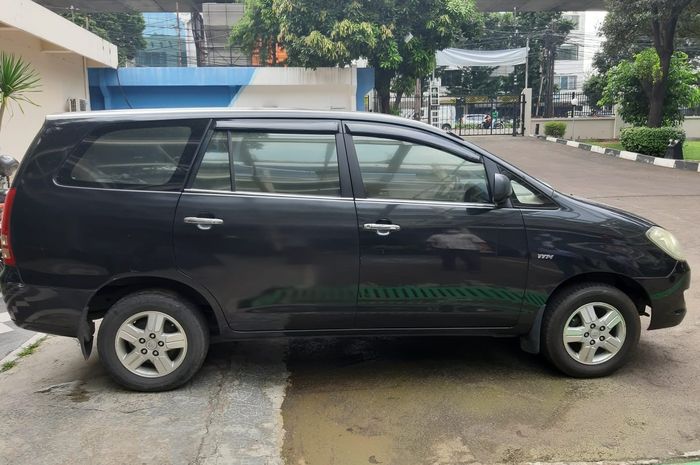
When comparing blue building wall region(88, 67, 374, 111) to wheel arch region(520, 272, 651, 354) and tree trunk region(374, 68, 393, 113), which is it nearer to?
tree trunk region(374, 68, 393, 113)

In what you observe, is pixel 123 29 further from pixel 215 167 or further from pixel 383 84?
pixel 215 167

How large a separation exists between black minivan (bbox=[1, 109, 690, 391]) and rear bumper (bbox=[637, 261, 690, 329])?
0.04 meters

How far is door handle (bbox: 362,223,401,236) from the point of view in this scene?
3709 millimetres

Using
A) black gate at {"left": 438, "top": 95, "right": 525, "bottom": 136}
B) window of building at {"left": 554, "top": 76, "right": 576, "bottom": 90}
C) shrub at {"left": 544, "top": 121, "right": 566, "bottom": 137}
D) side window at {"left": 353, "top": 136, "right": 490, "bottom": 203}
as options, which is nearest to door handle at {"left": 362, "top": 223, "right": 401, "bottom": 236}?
side window at {"left": 353, "top": 136, "right": 490, "bottom": 203}

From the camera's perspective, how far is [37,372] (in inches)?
169

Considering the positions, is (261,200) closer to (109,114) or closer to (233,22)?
(109,114)

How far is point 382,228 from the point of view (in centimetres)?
371

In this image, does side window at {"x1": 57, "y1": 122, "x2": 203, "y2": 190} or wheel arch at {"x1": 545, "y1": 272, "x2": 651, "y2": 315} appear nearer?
side window at {"x1": 57, "y1": 122, "x2": 203, "y2": 190}

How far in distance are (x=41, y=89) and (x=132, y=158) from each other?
12.0 m

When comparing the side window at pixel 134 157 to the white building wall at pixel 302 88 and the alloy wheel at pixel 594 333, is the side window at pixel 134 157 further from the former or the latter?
the white building wall at pixel 302 88

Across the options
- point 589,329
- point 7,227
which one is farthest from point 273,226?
point 589,329

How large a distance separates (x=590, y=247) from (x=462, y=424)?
1.40m

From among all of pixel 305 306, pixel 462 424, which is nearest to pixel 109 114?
pixel 305 306

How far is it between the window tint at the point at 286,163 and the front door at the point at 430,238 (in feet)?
0.57
